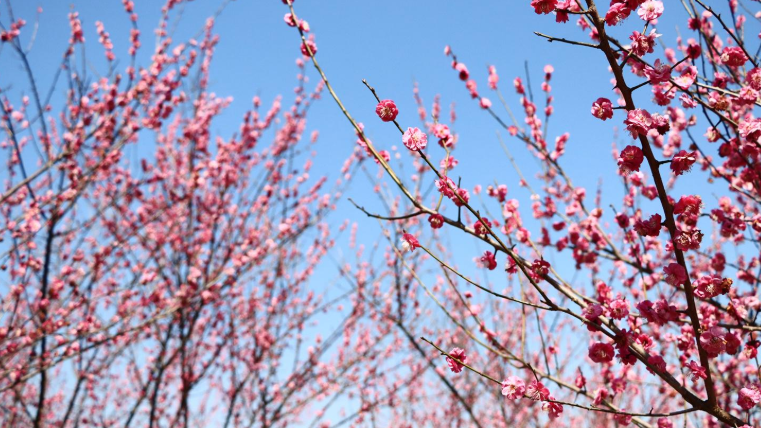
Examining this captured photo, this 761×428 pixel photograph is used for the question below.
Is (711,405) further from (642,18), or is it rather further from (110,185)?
(110,185)

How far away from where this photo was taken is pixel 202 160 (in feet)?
20.6

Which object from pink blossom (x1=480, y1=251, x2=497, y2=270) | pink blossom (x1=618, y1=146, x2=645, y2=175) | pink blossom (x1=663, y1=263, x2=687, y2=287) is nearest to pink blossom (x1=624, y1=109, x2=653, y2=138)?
pink blossom (x1=618, y1=146, x2=645, y2=175)

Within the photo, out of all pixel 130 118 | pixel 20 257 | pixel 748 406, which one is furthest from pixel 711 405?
pixel 20 257

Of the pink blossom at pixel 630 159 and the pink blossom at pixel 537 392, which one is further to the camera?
the pink blossom at pixel 537 392

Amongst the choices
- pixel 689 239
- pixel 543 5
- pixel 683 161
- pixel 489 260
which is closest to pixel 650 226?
pixel 689 239

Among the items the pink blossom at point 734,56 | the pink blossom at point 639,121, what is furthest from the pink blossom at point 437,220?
the pink blossom at point 734,56

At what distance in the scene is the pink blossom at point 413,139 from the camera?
6.75ft

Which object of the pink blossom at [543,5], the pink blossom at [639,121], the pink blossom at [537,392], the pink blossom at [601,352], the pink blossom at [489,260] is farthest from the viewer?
the pink blossom at [489,260]

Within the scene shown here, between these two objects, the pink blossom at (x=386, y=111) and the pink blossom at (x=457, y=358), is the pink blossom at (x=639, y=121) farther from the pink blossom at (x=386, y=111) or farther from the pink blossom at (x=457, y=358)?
the pink blossom at (x=457, y=358)

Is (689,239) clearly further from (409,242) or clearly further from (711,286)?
(409,242)

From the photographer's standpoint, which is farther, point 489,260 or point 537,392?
point 489,260

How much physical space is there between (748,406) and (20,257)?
19.8 ft

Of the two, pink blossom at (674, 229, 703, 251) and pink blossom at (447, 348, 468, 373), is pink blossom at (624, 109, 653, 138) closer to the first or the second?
pink blossom at (674, 229, 703, 251)

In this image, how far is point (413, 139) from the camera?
2.07 meters
